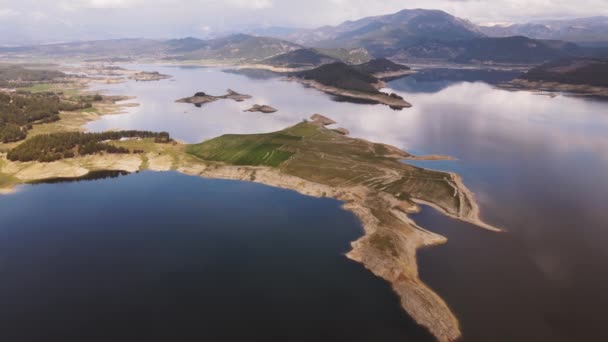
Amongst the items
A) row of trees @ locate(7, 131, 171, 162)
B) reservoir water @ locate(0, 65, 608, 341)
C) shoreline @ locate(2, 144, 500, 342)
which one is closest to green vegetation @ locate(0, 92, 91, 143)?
row of trees @ locate(7, 131, 171, 162)

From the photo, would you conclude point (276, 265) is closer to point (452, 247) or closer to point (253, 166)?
point (452, 247)

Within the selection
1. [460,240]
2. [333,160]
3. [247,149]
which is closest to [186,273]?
[460,240]

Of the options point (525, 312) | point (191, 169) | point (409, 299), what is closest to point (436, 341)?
point (409, 299)

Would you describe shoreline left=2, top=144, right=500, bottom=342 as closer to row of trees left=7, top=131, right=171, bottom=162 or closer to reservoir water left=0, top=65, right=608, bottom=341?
reservoir water left=0, top=65, right=608, bottom=341

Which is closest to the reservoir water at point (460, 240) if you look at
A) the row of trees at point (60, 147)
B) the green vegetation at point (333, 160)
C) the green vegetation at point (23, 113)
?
the green vegetation at point (333, 160)

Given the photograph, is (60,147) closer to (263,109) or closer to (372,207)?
(372,207)

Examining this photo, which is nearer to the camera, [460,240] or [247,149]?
[460,240]

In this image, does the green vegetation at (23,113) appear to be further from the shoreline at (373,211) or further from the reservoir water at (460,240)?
the reservoir water at (460,240)
